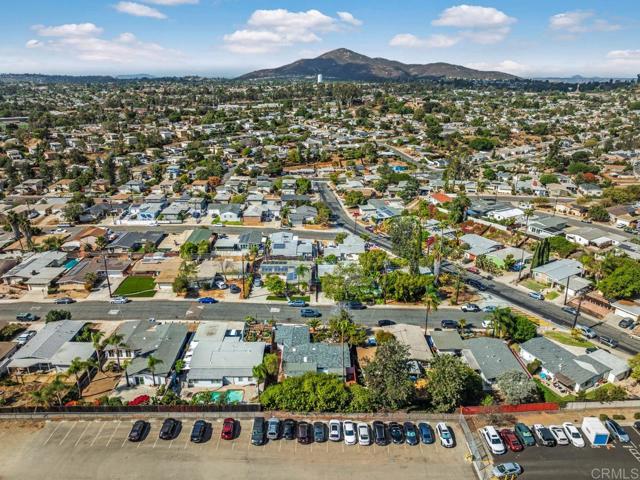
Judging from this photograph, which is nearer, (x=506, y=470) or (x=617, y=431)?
(x=506, y=470)

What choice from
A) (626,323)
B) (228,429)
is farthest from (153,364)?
(626,323)

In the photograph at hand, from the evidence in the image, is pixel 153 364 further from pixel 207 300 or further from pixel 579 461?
pixel 579 461

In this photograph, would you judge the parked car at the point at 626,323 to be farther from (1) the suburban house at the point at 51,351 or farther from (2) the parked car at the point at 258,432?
(1) the suburban house at the point at 51,351

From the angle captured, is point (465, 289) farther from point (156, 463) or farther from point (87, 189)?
point (87, 189)

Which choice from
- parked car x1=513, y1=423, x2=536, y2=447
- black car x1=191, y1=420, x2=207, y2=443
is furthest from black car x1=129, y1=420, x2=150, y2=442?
parked car x1=513, y1=423, x2=536, y2=447

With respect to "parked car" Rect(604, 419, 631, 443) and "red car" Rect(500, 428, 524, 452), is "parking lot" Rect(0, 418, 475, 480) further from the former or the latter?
"parked car" Rect(604, 419, 631, 443)

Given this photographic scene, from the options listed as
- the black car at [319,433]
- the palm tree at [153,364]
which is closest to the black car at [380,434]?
the black car at [319,433]

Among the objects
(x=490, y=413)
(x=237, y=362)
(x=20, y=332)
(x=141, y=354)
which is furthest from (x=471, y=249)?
(x=20, y=332)
